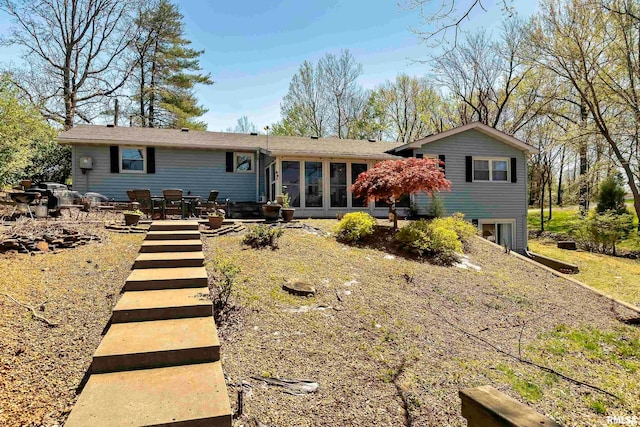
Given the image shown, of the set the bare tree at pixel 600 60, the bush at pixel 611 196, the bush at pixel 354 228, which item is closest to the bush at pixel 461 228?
the bush at pixel 354 228

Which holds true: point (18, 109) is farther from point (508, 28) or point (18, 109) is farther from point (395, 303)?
point (508, 28)

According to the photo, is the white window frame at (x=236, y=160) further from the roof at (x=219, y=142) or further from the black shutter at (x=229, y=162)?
the roof at (x=219, y=142)

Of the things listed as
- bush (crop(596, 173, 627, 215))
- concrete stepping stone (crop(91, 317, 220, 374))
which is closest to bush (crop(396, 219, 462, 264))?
concrete stepping stone (crop(91, 317, 220, 374))

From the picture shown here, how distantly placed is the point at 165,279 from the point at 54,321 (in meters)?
1.17

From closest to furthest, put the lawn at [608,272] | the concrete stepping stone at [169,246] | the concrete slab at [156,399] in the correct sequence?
the concrete slab at [156,399] < the concrete stepping stone at [169,246] < the lawn at [608,272]

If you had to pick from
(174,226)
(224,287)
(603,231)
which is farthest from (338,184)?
(603,231)

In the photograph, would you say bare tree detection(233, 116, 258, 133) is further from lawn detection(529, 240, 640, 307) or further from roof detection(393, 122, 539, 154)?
lawn detection(529, 240, 640, 307)

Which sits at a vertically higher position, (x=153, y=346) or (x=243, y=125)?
(x=243, y=125)

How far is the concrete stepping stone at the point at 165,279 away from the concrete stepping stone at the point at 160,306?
11 cm

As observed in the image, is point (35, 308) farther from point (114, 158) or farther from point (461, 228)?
point (114, 158)

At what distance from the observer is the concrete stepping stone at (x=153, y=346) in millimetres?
2836

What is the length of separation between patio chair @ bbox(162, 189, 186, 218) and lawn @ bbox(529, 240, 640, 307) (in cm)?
1039

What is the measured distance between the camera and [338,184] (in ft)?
40.9

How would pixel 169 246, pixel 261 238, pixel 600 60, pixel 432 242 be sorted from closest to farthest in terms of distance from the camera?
1. pixel 169 246
2. pixel 261 238
3. pixel 432 242
4. pixel 600 60
